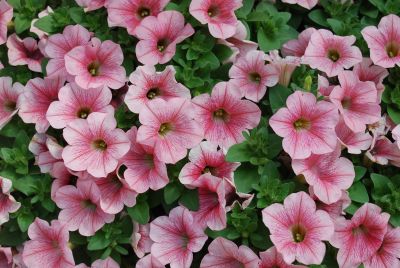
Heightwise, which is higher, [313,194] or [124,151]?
[124,151]

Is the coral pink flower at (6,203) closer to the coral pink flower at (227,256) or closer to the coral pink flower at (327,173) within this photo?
the coral pink flower at (227,256)

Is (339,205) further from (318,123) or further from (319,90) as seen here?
(319,90)

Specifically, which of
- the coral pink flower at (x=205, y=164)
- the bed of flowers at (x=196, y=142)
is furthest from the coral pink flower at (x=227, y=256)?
the coral pink flower at (x=205, y=164)

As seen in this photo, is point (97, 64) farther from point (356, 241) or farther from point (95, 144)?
point (356, 241)

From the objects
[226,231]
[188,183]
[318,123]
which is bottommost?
[226,231]

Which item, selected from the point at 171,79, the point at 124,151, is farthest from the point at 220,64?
the point at 124,151

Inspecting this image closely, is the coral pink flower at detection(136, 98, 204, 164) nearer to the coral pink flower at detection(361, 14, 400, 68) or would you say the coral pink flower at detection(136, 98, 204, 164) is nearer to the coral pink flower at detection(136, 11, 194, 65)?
the coral pink flower at detection(136, 11, 194, 65)

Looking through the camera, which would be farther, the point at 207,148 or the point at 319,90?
the point at 319,90

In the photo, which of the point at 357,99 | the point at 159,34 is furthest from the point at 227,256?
the point at 159,34
